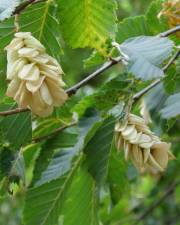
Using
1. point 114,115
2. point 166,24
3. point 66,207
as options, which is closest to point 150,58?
point 114,115

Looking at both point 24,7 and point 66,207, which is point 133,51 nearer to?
point 24,7

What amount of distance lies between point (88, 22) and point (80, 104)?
1.15ft

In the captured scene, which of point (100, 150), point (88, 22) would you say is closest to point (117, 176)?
point (100, 150)

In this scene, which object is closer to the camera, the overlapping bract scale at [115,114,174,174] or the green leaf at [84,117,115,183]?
the overlapping bract scale at [115,114,174,174]

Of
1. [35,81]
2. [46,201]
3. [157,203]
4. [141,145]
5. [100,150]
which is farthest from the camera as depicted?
[157,203]

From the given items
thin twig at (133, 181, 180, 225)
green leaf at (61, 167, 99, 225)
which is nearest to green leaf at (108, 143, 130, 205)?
green leaf at (61, 167, 99, 225)

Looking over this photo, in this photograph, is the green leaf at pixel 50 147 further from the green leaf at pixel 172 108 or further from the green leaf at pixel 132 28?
the green leaf at pixel 172 108

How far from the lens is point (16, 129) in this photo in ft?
4.75

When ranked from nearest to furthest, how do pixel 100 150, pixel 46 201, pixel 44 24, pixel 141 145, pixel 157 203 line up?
1. pixel 141 145
2. pixel 44 24
3. pixel 100 150
4. pixel 46 201
5. pixel 157 203

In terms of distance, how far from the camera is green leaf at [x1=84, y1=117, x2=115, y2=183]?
1.52 meters

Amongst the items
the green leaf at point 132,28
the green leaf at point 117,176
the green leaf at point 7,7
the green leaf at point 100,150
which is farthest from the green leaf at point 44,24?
the green leaf at point 117,176

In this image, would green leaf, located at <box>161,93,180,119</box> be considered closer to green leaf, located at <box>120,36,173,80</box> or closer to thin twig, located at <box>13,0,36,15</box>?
green leaf, located at <box>120,36,173,80</box>

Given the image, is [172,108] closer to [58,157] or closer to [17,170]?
[17,170]

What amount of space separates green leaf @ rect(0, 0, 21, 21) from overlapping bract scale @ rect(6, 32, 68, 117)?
0.10 meters
